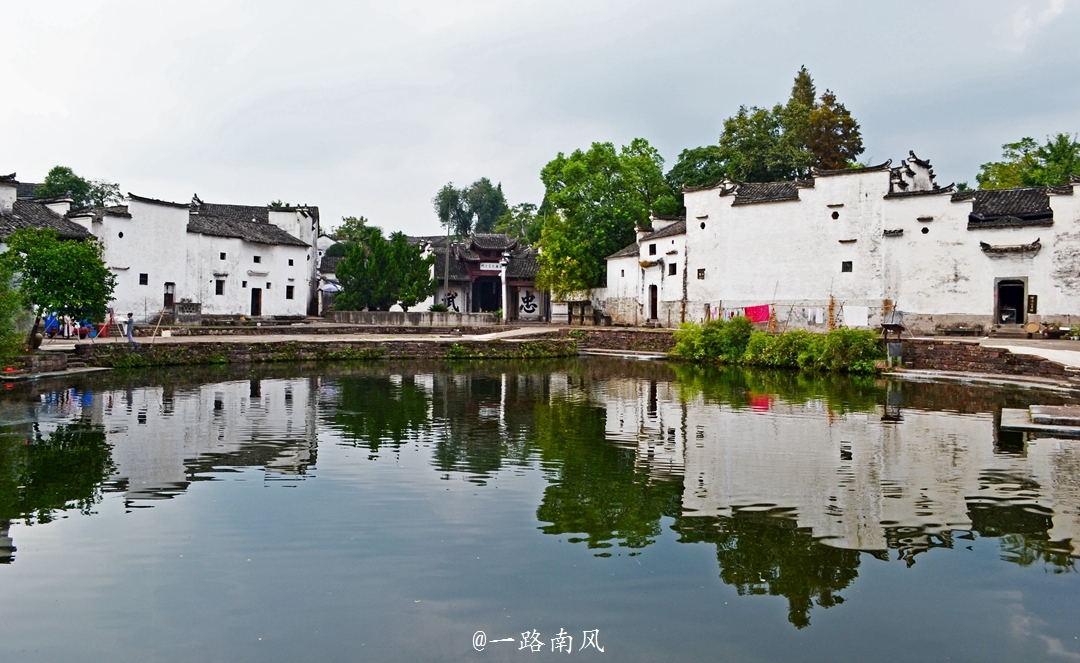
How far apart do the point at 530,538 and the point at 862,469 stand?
15.9ft

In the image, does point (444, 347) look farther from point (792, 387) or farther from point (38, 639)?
point (38, 639)

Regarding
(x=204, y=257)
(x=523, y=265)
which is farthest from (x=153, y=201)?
(x=523, y=265)

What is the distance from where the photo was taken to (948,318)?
1117 inches

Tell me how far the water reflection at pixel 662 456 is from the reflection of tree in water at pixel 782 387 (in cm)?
16

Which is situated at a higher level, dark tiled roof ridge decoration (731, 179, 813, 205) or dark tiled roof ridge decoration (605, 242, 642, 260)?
dark tiled roof ridge decoration (731, 179, 813, 205)

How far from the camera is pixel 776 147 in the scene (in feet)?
128

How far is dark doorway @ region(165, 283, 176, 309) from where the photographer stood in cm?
3347

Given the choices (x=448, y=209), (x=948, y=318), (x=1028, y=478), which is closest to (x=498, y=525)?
(x=1028, y=478)

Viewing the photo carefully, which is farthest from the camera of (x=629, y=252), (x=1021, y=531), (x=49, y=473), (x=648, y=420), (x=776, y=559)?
(x=629, y=252)

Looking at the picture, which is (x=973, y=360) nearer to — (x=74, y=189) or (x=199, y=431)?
(x=199, y=431)

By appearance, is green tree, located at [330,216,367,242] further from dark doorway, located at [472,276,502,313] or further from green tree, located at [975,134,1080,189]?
green tree, located at [975,134,1080,189]

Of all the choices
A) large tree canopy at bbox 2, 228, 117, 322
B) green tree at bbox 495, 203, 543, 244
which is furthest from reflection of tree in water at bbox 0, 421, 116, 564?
green tree at bbox 495, 203, 543, 244

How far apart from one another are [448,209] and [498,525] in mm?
63453

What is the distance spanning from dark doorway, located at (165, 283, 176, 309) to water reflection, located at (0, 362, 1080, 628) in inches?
629
